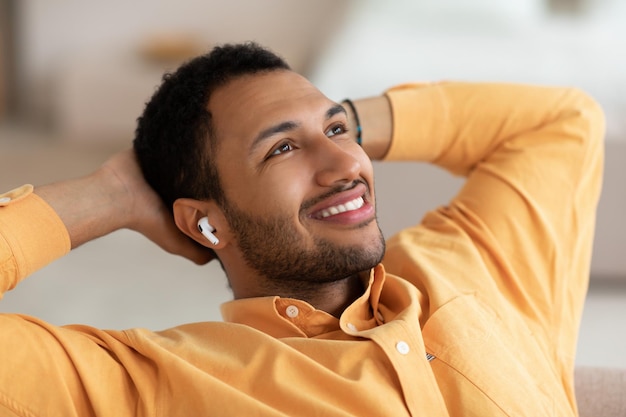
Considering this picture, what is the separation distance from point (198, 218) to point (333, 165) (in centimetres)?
27

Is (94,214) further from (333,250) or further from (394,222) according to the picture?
(394,222)

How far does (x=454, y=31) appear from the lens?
108 inches

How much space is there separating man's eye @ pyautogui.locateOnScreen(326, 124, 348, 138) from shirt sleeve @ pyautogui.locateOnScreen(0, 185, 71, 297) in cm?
45

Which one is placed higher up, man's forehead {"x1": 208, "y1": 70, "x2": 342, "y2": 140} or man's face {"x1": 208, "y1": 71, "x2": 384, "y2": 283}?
man's forehead {"x1": 208, "y1": 70, "x2": 342, "y2": 140}

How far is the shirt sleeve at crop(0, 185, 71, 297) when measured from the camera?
1269 mm

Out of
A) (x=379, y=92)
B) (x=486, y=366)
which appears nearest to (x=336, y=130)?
(x=486, y=366)

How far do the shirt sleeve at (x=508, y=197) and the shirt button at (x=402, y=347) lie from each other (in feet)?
0.43

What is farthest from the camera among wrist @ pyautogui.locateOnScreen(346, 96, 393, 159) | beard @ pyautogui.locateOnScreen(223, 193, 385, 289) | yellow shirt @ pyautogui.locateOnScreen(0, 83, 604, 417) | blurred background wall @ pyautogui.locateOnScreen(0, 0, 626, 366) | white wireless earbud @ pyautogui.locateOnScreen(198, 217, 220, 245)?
blurred background wall @ pyautogui.locateOnScreen(0, 0, 626, 366)

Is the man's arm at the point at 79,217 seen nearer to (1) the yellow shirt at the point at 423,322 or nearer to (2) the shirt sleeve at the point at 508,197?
(1) the yellow shirt at the point at 423,322

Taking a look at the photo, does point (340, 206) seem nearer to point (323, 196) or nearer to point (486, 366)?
point (323, 196)

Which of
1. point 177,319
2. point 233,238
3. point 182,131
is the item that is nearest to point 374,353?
point 233,238

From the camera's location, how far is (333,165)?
1.35 metres

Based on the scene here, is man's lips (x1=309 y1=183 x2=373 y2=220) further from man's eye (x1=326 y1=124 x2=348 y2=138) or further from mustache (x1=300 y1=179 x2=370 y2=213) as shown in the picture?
man's eye (x1=326 y1=124 x2=348 y2=138)

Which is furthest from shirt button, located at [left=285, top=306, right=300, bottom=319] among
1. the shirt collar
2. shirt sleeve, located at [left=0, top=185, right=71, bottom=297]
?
shirt sleeve, located at [left=0, top=185, right=71, bottom=297]
